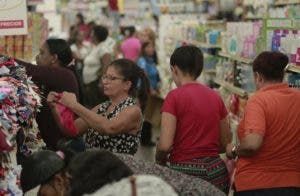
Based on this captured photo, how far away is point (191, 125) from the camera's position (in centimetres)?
435

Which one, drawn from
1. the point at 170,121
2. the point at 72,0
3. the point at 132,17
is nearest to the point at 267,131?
the point at 170,121

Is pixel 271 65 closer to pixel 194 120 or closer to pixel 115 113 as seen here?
pixel 194 120

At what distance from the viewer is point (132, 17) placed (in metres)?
18.5

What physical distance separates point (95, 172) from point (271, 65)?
2.03 metres

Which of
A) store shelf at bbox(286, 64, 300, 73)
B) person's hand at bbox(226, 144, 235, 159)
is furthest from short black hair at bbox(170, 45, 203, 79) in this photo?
store shelf at bbox(286, 64, 300, 73)

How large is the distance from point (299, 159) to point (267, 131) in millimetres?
306

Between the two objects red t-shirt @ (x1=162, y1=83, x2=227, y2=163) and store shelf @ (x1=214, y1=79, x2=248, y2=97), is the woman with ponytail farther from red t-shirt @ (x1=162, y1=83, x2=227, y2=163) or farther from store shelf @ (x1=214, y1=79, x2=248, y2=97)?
store shelf @ (x1=214, y1=79, x2=248, y2=97)

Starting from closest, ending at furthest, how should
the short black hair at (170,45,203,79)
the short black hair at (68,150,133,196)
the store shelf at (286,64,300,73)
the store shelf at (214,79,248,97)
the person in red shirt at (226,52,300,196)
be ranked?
the short black hair at (68,150,133,196) < the person in red shirt at (226,52,300,196) < the short black hair at (170,45,203,79) < the store shelf at (286,64,300,73) < the store shelf at (214,79,248,97)

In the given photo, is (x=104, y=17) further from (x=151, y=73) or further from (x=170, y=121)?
(x=170, y=121)

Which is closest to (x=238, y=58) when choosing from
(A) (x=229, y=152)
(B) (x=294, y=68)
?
(B) (x=294, y=68)

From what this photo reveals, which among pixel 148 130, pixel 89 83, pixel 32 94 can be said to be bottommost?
pixel 148 130

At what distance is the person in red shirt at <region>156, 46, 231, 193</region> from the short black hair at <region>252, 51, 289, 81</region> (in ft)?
1.16

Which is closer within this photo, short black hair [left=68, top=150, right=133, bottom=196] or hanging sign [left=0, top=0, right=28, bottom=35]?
short black hair [left=68, top=150, right=133, bottom=196]

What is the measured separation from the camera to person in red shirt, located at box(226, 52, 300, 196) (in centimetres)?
423
